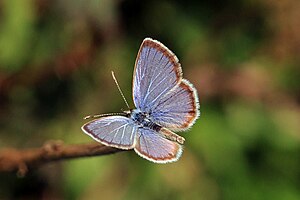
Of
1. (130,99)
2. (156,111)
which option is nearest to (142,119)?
(156,111)

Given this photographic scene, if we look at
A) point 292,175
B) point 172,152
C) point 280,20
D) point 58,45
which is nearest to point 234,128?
point 292,175

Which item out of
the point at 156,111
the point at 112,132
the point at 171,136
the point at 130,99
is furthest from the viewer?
the point at 130,99

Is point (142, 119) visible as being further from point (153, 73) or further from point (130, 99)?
point (130, 99)

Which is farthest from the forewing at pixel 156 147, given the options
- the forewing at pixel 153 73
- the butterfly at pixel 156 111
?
the forewing at pixel 153 73

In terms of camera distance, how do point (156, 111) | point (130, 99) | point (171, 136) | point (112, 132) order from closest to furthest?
point (112, 132), point (171, 136), point (156, 111), point (130, 99)

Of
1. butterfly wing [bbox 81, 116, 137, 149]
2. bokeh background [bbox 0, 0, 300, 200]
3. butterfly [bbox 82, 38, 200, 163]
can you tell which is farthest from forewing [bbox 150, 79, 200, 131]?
bokeh background [bbox 0, 0, 300, 200]

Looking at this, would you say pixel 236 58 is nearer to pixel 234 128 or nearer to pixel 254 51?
pixel 254 51
